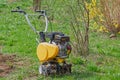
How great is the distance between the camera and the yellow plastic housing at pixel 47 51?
21.0ft

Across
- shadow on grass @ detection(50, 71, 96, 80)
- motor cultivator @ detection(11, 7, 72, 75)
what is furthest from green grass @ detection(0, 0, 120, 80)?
motor cultivator @ detection(11, 7, 72, 75)

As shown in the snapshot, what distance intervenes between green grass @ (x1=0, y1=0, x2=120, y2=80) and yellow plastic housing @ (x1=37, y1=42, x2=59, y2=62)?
34 cm

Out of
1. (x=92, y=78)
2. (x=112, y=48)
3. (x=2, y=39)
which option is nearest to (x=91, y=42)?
(x=112, y=48)

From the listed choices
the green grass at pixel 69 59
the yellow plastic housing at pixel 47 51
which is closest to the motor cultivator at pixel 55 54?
the yellow plastic housing at pixel 47 51

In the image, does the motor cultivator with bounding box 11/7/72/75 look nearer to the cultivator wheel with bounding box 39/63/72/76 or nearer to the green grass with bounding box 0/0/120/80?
the cultivator wheel with bounding box 39/63/72/76

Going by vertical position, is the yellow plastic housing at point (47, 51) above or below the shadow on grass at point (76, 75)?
above

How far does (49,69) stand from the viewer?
6590mm

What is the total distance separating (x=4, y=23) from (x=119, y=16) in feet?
11.9

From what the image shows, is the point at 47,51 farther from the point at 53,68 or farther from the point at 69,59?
the point at 69,59

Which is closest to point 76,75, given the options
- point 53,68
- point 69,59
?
point 53,68

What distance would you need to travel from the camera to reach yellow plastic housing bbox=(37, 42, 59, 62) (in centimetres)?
640

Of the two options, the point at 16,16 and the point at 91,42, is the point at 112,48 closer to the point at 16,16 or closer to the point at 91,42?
the point at 91,42

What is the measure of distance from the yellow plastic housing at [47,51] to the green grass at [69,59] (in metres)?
0.34

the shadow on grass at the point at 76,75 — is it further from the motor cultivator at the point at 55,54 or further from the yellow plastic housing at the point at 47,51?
the yellow plastic housing at the point at 47,51
